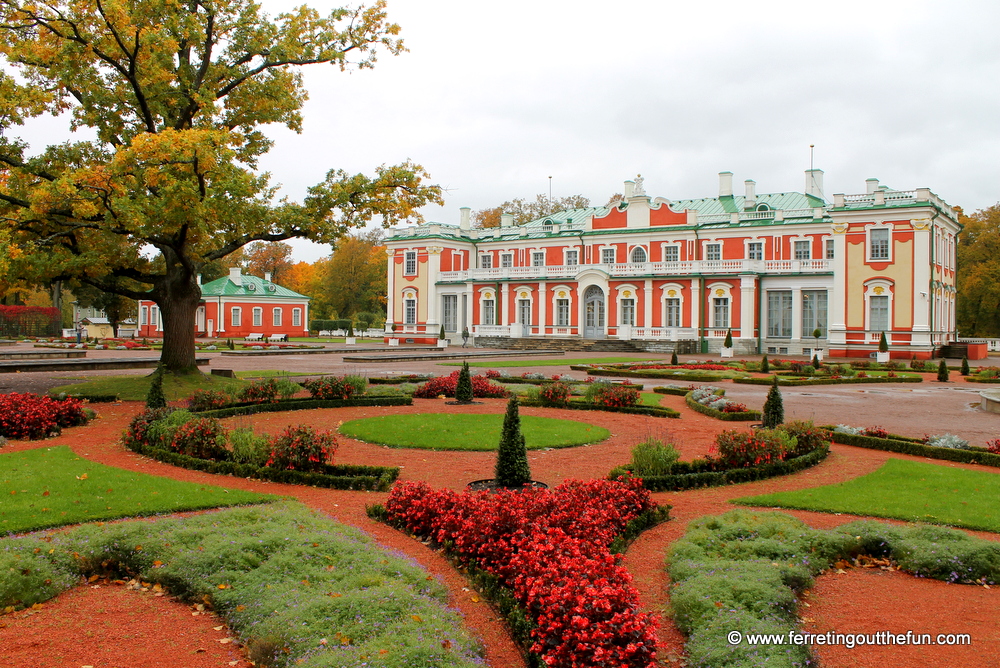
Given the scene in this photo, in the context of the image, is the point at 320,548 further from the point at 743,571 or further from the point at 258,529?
the point at 743,571

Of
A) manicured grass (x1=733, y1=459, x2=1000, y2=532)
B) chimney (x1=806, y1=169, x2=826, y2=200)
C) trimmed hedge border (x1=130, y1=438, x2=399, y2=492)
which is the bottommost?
manicured grass (x1=733, y1=459, x2=1000, y2=532)

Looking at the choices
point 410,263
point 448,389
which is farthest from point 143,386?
point 410,263

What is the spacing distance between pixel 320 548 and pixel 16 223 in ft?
43.9

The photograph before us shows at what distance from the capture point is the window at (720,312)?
42.9 meters

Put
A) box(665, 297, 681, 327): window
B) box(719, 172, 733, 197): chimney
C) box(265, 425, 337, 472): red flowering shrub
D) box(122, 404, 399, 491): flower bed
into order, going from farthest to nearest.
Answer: box(719, 172, 733, 197): chimney, box(665, 297, 681, 327): window, box(265, 425, 337, 472): red flowering shrub, box(122, 404, 399, 491): flower bed

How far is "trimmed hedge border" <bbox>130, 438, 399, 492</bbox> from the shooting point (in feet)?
29.9

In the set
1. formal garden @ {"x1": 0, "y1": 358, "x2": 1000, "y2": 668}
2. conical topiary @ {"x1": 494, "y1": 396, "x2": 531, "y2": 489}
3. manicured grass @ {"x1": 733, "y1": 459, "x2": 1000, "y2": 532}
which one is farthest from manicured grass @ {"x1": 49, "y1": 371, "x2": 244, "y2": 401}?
manicured grass @ {"x1": 733, "y1": 459, "x2": 1000, "y2": 532}

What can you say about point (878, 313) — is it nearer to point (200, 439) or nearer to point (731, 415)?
point (731, 415)

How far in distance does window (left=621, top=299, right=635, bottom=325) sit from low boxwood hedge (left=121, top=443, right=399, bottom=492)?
3780 cm

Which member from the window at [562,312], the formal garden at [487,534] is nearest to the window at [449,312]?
the window at [562,312]

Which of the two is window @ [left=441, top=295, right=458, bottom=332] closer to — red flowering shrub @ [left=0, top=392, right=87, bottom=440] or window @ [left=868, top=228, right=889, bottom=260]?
window @ [left=868, top=228, right=889, bottom=260]

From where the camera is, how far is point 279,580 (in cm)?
561

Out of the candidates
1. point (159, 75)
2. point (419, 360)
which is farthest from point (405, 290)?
point (159, 75)

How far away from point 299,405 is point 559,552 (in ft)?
37.5
